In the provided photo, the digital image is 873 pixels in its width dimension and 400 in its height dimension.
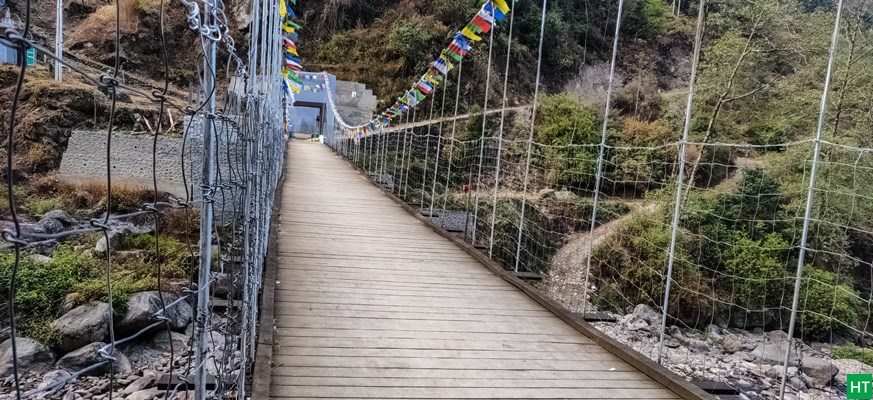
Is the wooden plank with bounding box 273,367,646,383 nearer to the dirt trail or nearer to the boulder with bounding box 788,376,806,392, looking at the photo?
the boulder with bounding box 788,376,806,392

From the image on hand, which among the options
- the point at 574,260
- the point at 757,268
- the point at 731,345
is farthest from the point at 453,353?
the point at 574,260

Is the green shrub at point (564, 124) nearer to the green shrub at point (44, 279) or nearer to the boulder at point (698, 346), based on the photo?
the boulder at point (698, 346)

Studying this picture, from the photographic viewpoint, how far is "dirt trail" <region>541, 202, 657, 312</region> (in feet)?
35.9

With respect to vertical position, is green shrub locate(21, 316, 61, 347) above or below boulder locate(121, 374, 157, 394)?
above

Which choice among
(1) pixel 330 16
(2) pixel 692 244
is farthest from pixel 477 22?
(1) pixel 330 16

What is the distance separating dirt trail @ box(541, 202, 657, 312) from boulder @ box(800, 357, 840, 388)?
353cm

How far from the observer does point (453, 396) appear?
8.51 feet

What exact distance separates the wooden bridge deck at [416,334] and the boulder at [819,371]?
596 centimetres

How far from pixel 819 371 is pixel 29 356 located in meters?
10.3

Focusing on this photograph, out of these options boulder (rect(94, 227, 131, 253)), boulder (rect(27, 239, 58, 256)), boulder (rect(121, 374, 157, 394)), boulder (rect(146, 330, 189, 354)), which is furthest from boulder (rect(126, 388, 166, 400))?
boulder (rect(27, 239, 58, 256))

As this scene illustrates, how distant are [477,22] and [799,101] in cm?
1112

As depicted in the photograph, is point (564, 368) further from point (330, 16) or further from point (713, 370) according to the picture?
point (330, 16)

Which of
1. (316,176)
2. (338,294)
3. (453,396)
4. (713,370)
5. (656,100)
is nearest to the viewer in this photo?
(453,396)

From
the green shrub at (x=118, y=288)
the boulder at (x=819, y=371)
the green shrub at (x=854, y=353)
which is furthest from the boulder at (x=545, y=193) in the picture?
the green shrub at (x=118, y=288)
